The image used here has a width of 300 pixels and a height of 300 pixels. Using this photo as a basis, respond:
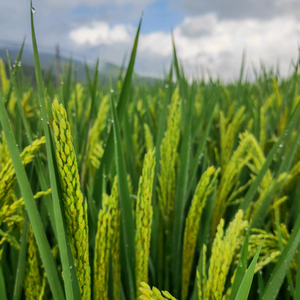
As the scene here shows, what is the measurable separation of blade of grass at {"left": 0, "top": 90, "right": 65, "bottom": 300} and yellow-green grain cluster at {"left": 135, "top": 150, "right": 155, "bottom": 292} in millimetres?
127

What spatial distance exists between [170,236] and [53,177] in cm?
44

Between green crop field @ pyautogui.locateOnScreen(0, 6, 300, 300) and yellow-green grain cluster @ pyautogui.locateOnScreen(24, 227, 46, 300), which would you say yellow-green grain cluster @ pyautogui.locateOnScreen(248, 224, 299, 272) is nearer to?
green crop field @ pyautogui.locateOnScreen(0, 6, 300, 300)

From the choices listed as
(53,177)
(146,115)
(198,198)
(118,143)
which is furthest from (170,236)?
(146,115)

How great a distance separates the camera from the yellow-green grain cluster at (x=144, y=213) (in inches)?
14.3

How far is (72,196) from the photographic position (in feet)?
0.99

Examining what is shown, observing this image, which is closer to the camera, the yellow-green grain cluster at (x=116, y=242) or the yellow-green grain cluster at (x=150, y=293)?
the yellow-green grain cluster at (x=150, y=293)

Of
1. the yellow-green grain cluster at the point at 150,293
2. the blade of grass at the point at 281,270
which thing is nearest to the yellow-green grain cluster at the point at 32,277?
the yellow-green grain cluster at the point at 150,293

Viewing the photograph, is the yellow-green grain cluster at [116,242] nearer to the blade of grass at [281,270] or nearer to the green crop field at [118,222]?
the green crop field at [118,222]

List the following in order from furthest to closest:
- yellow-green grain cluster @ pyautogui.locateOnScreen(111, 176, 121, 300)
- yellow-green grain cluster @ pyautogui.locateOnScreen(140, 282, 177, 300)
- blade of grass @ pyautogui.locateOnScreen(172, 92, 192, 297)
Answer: blade of grass @ pyautogui.locateOnScreen(172, 92, 192, 297) < yellow-green grain cluster @ pyautogui.locateOnScreen(111, 176, 121, 300) < yellow-green grain cluster @ pyautogui.locateOnScreen(140, 282, 177, 300)

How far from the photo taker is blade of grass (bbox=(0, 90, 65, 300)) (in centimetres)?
30

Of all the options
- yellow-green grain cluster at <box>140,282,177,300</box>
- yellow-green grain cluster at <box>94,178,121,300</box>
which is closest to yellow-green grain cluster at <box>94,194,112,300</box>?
yellow-green grain cluster at <box>94,178,121,300</box>

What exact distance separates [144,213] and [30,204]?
16 cm

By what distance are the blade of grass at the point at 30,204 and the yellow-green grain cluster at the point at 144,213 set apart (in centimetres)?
13

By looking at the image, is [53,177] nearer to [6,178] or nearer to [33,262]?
[6,178]
